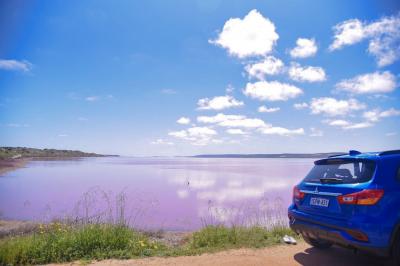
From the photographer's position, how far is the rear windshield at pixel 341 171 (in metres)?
4.67

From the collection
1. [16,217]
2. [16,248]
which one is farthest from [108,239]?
[16,217]

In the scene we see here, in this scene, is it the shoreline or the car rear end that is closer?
the car rear end

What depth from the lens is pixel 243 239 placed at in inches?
280

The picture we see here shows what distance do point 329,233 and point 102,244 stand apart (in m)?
4.15

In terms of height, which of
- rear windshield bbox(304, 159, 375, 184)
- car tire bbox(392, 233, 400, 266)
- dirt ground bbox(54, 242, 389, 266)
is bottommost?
dirt ground bbox(54, 242, 389, 266)

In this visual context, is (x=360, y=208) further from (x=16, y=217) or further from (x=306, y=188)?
(x=16, y=217)

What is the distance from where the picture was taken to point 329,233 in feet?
15.6

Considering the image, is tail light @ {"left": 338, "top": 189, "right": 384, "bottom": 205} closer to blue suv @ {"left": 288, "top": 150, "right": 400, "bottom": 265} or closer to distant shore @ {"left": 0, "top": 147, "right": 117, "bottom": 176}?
blue suv @ {"left": 288, "top": 150, "right": 400, "bottom": 265}

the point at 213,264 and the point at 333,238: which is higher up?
the point at 333,238

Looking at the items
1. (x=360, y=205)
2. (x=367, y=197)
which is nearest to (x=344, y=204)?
(x=360, y=205)

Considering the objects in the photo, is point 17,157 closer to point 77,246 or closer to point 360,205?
point 77,246

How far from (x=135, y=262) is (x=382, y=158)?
4325mm

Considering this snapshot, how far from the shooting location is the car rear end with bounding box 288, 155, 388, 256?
173 inches

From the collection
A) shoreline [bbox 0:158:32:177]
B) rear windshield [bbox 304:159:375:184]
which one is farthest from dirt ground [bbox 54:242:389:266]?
shoreline [bbox 0:158:32:177]
